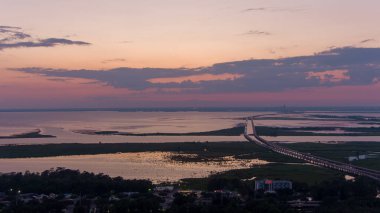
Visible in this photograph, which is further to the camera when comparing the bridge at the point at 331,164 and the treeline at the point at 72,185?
the bridge at the point at 331,164

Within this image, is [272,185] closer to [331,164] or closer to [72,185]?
[72,185]

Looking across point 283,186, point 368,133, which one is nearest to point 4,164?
point 283,186

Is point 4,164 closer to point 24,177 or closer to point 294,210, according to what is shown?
point 24,177

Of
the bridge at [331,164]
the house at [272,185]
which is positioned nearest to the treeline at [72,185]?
the house at [272,185]

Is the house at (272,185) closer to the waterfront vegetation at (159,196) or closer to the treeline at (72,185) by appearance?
the waterfront vegetation at (159,196)

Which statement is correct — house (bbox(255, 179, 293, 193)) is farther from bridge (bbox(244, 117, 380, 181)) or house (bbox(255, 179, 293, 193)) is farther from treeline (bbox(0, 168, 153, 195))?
bridge (bbox(244, 117, 380, 181))

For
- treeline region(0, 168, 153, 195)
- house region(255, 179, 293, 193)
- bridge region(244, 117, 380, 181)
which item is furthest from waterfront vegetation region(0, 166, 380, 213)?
bridge region(244, 117, 380, 181)

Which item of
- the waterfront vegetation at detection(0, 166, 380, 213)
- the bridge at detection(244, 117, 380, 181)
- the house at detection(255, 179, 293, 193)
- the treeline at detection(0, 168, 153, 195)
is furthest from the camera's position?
the bridge at detection(244, 117, 380, 181)

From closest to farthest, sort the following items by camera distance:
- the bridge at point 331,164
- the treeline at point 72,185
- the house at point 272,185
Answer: the treeline at point 72,185 → the house at point 272,185 → the bridge at point 331,164

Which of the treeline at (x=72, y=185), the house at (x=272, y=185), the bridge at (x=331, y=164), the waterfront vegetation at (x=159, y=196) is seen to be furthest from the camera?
the bridge at (x=331, y=164)

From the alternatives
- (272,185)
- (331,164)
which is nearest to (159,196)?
(272,185)

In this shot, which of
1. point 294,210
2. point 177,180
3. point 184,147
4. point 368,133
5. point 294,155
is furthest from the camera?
point 368,133
